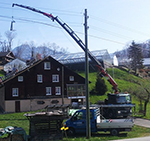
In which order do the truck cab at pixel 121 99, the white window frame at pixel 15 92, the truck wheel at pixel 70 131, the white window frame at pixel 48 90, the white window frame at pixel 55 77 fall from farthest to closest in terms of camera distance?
the white window frame at pixel 55 77, the white window frame at pixel 48 90, the white window frame at pixel 15 92, the truck cab at pixel 121 99, the truck wheel at pixel 70 131

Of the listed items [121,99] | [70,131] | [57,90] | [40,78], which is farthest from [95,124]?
[40,78]

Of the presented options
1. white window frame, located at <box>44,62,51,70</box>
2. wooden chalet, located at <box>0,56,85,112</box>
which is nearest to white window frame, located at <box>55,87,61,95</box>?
wooden chalet, located at <box>0,56,85,112</box>

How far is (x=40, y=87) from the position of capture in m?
45.9

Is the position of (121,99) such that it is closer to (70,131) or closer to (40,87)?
(70,131)

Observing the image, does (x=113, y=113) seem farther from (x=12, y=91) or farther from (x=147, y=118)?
(x=12, y=91)

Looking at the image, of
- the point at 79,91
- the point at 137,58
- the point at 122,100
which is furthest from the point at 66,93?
the point at 137,58

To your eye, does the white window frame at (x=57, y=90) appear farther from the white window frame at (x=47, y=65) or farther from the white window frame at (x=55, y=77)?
the white window frame at (x=47, y=65)

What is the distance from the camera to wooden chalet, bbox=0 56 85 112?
43500 mm

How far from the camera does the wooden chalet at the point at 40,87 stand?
143ft

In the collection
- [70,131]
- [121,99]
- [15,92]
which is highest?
[15,92]

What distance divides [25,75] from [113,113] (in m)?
22.1

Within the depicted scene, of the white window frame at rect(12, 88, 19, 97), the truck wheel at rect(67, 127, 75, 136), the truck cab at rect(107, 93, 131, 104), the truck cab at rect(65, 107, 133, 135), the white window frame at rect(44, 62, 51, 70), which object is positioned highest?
the white window frame at rect(44, 62, 51, 70)

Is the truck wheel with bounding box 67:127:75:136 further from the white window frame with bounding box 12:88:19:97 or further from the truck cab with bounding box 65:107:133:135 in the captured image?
the white window frame with bounding box 12:88:19:97

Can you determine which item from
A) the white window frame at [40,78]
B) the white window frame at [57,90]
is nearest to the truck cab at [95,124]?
the white window frame at [57,90]
